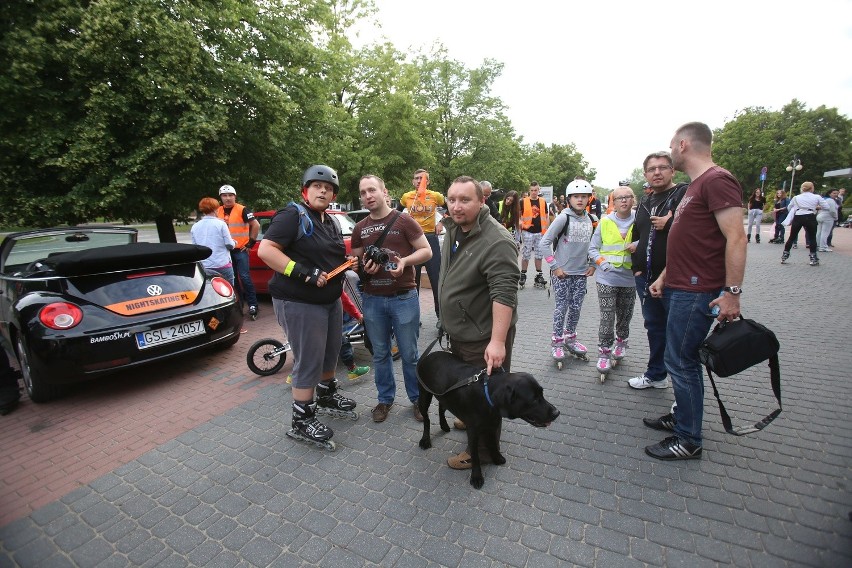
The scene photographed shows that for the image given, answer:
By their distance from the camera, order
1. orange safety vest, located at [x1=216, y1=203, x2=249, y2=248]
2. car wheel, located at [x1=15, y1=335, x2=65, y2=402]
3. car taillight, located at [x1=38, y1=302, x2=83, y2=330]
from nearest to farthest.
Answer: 1. car taillight, located at [x1=38, y1=302, x2=83, y2=330]
2. car wheel, located at [x1=15, y1=335, x2=65, y2=402]
3. orange safety vest, located at [x1=216, y1=203, x2=249, y2=248]

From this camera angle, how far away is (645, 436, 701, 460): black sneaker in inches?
112

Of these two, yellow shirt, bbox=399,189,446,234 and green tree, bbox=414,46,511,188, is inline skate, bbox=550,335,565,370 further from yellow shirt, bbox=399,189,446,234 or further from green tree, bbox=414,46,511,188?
green tree, bbox=414,46,511,188

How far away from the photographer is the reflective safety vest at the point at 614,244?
13.7ft

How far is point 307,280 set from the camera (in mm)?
2891

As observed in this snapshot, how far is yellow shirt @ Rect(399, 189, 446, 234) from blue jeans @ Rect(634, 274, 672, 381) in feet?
10.2

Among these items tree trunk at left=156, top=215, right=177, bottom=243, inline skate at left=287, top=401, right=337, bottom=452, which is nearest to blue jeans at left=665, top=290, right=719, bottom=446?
inline skate at left=287, top=401, right=337, bottom=452

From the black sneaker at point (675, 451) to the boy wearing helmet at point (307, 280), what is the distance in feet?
8.19

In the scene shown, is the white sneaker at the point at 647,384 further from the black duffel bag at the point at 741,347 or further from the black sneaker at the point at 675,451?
the black duffel bag at the point at 741,347

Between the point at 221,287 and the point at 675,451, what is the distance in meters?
5.05

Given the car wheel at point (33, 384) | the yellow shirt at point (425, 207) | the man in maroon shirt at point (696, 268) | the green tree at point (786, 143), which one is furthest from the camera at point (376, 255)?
the green tree at point (786, 143)

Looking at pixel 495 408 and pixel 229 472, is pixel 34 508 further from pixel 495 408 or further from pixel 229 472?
pixel 495 408

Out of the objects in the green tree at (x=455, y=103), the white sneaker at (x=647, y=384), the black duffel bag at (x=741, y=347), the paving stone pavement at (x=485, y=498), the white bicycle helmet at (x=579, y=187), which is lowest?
the paving stone pavement at (x=485, y=498)

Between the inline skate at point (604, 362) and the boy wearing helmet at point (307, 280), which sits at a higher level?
the boy wearing helmet at point (307, 280)

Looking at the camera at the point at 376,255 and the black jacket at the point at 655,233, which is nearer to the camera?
the camera at the point at 376,255
